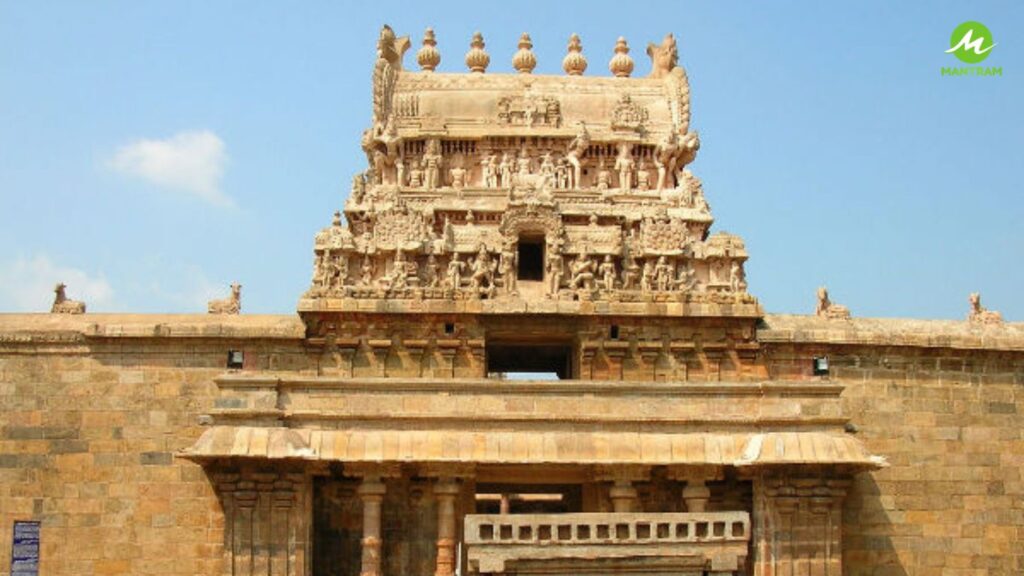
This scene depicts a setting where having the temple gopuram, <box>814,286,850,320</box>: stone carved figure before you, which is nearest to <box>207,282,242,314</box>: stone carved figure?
the temple gopuram

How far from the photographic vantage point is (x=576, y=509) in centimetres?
2192

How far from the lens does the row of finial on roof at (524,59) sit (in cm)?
3180

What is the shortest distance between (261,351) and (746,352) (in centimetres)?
881

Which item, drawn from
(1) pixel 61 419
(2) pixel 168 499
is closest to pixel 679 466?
(2) pixel 168 499

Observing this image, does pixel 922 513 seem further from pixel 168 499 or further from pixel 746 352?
pixel 168 499

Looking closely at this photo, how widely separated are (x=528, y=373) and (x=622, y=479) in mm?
9262

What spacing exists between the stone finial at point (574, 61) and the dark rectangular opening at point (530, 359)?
7995 mm

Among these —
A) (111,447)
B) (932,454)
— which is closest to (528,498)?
(932,454)

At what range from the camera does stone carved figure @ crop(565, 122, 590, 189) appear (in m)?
28.5

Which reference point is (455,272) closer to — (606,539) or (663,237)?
(663,237)

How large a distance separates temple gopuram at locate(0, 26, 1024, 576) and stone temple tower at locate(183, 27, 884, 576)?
5 cm

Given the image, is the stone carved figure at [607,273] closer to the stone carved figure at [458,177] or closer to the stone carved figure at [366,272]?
the stone carved figure at [366,272]

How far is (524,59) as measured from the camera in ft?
106

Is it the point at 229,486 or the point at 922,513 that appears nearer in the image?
the point at 229,486
